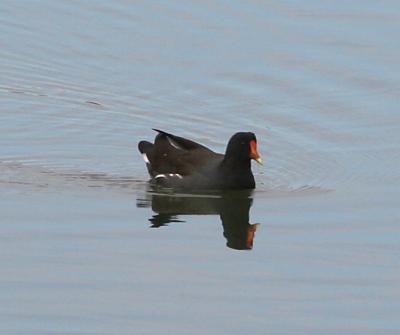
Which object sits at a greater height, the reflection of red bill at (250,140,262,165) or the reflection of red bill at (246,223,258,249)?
the reflection of red bill at (250,140,262,165)

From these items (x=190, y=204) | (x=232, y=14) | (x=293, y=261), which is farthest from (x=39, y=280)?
(x=232, y=14)

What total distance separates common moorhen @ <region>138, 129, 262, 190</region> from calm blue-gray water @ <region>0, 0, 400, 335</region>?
21 cm

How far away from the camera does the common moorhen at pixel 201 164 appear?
53.0 ft

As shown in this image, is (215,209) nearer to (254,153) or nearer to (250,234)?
(254,153)

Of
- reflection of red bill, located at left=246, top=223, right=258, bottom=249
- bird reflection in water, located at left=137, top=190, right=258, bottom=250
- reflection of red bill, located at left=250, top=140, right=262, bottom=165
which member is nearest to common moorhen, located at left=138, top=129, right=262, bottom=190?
reflection of red bill, located at left=250, top=140, right=262, bottom=165

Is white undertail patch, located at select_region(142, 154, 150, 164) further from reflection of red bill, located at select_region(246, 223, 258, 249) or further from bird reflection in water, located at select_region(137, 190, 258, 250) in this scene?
reflection of red bill, located at select_region(246, 223, 258, 249)

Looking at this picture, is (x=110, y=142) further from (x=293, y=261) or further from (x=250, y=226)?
(x=293, y=261)

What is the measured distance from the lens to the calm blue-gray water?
11805 millimetres

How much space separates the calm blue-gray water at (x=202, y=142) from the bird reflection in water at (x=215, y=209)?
3 cm

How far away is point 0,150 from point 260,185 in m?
2.78

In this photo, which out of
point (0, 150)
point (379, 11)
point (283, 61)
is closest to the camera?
point (0, 150)

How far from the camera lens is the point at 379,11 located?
875 inches

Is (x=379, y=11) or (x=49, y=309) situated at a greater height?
(x=379, y=11)

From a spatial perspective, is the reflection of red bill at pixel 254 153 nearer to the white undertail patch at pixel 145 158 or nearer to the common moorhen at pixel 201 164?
the common moorhen at pixel 201 164
